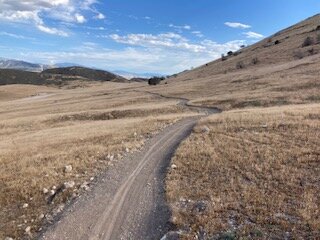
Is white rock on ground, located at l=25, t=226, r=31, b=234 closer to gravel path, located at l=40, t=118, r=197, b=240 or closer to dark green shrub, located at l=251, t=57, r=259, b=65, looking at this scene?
gravel path, located at l=40, t=118, r=197, b=240

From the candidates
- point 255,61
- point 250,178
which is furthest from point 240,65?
point 250,178

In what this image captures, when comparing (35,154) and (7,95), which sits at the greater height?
(35,154)

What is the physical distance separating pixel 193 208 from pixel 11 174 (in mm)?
10900

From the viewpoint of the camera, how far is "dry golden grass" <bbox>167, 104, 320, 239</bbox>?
43.1ft

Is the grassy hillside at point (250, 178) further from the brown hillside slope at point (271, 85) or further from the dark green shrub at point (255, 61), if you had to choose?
the dark green shrub at point (255, 61)

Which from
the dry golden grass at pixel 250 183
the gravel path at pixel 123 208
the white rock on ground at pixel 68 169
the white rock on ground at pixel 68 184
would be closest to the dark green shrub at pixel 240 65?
the dry golden grass at pixel 250 183

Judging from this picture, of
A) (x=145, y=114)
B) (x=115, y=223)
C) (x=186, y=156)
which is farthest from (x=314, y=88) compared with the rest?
(x=115, y=223)

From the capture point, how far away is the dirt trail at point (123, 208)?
13781mm

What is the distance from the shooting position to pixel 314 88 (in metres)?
47.9

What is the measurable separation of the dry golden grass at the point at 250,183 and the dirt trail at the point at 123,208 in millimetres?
685

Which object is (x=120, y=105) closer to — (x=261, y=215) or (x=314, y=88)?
(x=314, y=88)

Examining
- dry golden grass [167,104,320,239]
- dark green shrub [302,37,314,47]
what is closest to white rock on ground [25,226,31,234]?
dry golden grass [167,104,320,239]

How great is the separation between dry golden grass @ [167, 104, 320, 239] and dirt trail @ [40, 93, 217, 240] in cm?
69

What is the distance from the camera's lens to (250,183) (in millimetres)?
16781
